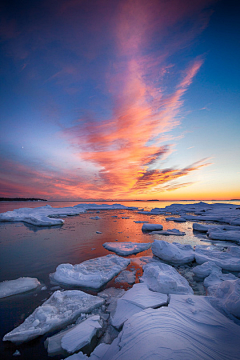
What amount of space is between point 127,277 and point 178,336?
316 cm

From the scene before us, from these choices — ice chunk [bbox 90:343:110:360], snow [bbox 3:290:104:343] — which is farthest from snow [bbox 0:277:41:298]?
ice chunk [bbox 90:343:110:360]

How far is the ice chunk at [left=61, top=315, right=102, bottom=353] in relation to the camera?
2619 mm

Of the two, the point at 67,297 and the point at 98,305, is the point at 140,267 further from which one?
the point at 67,297

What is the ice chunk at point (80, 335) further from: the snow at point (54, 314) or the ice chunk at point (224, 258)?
the ice chunk at point (224, 258)

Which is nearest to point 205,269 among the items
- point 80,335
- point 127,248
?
point 127,248

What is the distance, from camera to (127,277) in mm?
5305

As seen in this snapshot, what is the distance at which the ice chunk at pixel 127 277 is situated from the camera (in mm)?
5098

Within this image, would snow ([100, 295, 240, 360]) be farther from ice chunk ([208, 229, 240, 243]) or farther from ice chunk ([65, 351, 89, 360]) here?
ice chunk ([208, 229, 240, 243])

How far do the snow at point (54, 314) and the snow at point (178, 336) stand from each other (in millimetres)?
1224

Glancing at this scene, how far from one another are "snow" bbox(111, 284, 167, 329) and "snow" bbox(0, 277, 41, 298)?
302cm

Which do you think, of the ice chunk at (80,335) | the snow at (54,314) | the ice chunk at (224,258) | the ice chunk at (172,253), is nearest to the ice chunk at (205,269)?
the ice chunk at (224,258)

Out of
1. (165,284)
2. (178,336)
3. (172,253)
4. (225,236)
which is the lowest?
(225,236)

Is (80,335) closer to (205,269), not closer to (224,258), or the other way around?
(205,269)

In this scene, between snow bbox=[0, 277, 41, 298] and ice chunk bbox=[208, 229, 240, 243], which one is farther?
ice chunk bbox=[208, 229, 240, 243]
